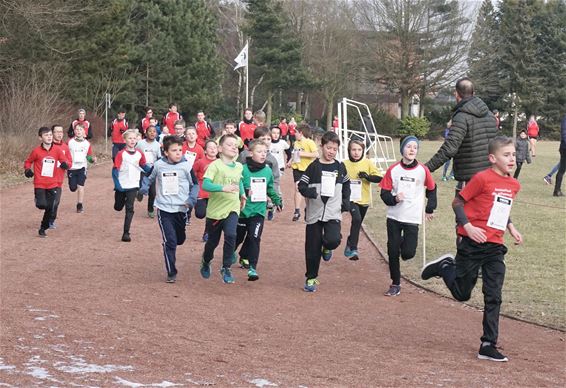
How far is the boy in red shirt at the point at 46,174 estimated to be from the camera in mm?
15430

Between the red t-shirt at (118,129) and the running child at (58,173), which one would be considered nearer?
the running child at (58,173)

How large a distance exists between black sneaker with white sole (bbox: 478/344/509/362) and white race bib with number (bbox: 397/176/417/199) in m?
3.27

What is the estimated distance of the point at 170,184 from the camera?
38.4 feet

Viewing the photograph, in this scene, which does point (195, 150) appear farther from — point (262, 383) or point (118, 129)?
point (118, 129)

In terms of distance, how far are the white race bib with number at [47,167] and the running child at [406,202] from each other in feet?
22.1

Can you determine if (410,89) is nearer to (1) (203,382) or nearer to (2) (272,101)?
(2) (272,101)

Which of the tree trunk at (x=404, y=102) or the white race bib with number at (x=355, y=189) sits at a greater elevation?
the tree trunk at (x=404, y=102)

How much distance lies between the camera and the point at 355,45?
252 feet

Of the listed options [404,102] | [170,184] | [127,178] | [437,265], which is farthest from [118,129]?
[404,102]

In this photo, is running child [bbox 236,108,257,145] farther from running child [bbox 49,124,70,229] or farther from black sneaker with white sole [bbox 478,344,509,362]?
black sneaker with white sole [bbox 478,344,509,362]

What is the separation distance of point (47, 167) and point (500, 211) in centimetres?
941

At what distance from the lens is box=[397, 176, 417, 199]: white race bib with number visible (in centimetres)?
1083

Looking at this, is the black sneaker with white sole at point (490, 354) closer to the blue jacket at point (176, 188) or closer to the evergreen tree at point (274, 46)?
the blue jacket at point (176, 188)

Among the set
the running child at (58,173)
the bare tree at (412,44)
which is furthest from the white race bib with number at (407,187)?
the bare tree at (412,44)
